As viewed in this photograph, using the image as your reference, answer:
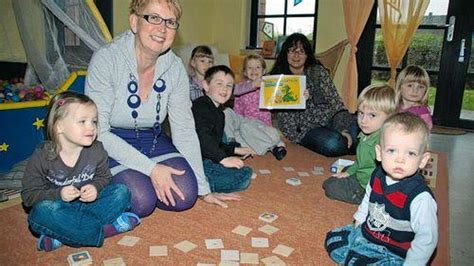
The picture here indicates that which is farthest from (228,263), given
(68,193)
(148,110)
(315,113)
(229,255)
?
(315,113)

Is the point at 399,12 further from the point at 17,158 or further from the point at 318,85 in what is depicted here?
the point at 17,158

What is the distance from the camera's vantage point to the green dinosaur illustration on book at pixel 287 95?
306cm

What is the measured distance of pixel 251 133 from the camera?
296 cm

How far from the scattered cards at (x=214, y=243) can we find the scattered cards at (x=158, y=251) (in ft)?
0.59

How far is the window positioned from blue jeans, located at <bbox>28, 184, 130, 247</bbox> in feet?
13.2

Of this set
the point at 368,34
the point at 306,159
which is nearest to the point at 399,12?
the point at 368,34

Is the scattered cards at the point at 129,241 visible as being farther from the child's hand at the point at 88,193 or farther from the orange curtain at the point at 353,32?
the orange curtain at the point at 353,32

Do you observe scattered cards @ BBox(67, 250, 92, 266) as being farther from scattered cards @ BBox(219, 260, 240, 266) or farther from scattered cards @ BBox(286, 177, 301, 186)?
scattered cards @ BBox(286, 177, 301, 186)

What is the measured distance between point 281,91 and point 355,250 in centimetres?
175

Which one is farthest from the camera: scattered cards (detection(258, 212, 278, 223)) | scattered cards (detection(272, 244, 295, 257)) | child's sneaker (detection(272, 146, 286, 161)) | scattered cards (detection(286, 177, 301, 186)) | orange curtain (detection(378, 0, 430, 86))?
orange curtain (detection(378, 0, 430, 86))

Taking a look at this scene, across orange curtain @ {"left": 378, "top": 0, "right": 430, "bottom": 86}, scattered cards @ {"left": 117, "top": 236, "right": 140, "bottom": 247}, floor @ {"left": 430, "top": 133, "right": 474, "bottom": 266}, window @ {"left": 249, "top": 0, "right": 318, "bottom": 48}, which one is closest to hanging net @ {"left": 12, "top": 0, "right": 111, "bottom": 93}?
scattered cards @ {"left": 117, "top": 236, "right": 140, "bottom": 247}

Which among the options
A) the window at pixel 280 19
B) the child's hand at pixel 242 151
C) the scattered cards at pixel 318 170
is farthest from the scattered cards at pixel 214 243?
the window at pixel 280 19

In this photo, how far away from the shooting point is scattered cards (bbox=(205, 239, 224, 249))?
5.60 ft

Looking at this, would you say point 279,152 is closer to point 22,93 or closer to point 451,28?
point 22,93
